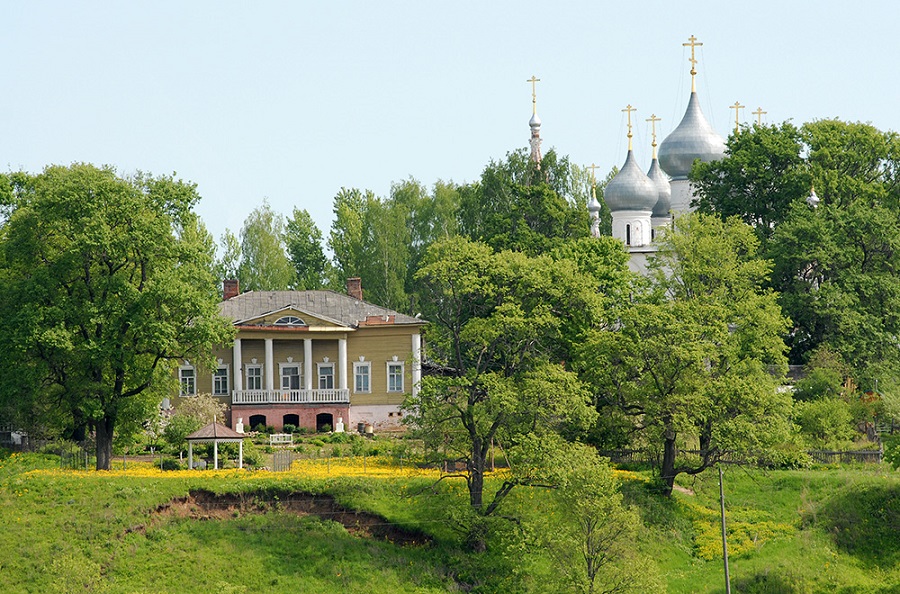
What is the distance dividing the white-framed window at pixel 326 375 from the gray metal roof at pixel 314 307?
207cm

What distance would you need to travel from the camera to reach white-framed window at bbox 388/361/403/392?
238ft

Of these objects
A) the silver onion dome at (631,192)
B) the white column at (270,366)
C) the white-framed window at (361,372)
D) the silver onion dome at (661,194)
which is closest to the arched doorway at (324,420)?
the white-framed window at (361,372)

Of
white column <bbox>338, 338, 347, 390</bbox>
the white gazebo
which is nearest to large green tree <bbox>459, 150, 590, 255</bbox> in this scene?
white column <bbox>338, 338, 347, 390</bbox>

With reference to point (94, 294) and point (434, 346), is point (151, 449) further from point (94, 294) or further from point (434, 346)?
point (434, 346)

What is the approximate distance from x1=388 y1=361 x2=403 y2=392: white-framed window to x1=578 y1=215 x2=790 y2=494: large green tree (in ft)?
52.9

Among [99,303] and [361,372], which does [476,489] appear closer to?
[99,303]

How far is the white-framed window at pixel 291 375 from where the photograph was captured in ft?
237

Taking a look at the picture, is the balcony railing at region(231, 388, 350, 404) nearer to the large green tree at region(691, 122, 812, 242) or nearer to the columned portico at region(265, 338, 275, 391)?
the columned portico at region(265, 338, 275, 391)

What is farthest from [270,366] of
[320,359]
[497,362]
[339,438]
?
[497,362]

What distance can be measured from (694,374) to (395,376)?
20.1 m

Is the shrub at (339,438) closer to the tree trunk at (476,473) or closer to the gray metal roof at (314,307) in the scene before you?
the gray metal roof at (314,307)

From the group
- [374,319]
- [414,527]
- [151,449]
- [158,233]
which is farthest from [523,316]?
[374,319]

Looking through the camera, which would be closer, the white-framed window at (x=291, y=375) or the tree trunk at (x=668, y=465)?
the tree trunk at (x=668, y=465)

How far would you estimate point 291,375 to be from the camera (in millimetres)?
72500
